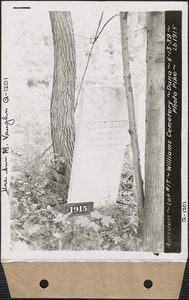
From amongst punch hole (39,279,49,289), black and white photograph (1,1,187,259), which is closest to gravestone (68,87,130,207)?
black and white photograph (1,1,187,259)

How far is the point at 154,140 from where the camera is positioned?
103cm

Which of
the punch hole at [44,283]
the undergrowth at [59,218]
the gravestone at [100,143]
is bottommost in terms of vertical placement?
the punch hole at [44,283]

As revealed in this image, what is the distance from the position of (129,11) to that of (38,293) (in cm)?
70

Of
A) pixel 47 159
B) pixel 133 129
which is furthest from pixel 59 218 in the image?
pixel 133 129

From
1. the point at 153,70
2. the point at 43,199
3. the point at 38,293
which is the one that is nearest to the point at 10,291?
the point at 38,293

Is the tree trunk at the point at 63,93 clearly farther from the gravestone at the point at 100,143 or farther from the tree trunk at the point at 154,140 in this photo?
the tree trunk at the point at 154,140

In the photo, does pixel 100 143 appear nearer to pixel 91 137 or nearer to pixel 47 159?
pixel 91 137

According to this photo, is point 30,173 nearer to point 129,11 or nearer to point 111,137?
point 111,137

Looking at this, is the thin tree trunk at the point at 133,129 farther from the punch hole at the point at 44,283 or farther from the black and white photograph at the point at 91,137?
the punch hole at the point at 44,283

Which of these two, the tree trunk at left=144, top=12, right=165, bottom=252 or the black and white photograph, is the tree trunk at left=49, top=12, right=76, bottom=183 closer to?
the black and white photograph

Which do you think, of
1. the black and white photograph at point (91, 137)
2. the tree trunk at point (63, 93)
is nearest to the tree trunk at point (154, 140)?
the black and white photograph at point (91, 137)

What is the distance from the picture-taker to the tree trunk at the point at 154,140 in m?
1.03

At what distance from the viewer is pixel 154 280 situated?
103 centimetres

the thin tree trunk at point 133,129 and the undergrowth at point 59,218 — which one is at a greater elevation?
the thin tree trunk at point 133,129
